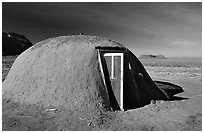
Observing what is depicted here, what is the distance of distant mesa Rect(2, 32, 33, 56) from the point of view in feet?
259

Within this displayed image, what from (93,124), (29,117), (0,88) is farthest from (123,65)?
(0,88)

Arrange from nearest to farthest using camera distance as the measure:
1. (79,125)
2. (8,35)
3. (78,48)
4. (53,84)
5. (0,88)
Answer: (79,125) → (53,84) → (78,48) → (0,88) → (8,35)

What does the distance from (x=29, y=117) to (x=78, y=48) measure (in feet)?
13.1

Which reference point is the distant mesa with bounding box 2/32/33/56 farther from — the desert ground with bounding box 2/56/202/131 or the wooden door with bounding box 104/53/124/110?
the wooden door with bounding box 104/53/124/110

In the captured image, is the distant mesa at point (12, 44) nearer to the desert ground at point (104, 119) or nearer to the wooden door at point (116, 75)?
the desert ground at point (104, 119)

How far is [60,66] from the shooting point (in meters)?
9.74

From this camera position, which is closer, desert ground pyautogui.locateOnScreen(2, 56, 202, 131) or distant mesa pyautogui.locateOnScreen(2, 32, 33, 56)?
desert ground pyautogui.locateOnScreen(2, 56, 202, 131)

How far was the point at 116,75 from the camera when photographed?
9320mm

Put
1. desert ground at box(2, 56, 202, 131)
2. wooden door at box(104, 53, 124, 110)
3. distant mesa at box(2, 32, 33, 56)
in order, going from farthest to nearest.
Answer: distant mesa at box(2, 32, 33, 56) < wooden door at box(104, 53, 124, 110) < desert ground at box(2, 56, 202, 131)

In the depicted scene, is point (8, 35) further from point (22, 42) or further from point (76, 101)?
point (76, 101)

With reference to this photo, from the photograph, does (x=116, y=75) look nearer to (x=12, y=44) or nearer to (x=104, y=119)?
(x=104, y=119)

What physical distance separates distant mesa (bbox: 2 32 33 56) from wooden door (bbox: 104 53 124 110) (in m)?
74.7

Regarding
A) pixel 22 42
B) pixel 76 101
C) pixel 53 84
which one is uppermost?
pixel 22 42

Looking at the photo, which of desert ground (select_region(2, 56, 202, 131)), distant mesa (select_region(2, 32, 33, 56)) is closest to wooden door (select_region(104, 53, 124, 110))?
desert ground (select_region(2, 56, 202, 131))
